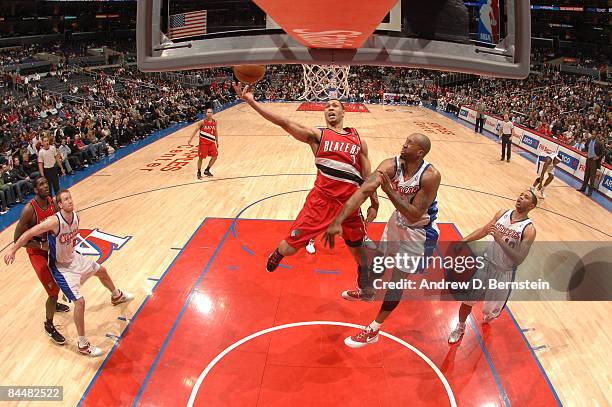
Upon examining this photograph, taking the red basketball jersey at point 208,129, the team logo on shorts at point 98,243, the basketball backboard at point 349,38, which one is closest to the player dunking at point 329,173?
the basketball backboard at point 349,38

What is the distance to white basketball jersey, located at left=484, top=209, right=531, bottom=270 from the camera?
15.6 ft

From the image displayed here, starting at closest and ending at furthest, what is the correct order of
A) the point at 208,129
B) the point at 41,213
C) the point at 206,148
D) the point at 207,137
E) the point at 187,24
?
the point at 187,24 < the point at 41,213 < the point at 208,129 < the point at 207,137 < the point at 206,148

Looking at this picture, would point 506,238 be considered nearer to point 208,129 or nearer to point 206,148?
point 208,129

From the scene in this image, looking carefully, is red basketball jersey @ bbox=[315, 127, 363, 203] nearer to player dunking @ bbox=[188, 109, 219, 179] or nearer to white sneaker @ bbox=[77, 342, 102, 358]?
A: white sneaker @ bbox=[77, 342, 102, 358]

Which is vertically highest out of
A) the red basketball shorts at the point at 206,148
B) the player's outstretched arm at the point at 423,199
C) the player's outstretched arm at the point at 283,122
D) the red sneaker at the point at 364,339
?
the player's outstretched arm at the point at 283,122

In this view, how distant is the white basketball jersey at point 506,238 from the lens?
4.77 metres

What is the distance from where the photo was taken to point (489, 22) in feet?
8.80

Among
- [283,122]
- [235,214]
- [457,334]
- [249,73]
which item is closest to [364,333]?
[457,334]

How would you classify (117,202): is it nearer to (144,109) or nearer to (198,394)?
(198,394)

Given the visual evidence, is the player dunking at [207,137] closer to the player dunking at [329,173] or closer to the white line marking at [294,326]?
the player dunking at [329,173]

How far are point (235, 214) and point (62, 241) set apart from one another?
4.58 m

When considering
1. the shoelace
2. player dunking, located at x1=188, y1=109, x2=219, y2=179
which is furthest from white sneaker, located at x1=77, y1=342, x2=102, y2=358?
player dunking, located at x1=188, y1=109, x2=219, y2=179

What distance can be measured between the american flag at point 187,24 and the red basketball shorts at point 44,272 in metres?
3.55

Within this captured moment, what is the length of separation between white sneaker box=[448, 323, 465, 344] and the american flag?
419 cm
